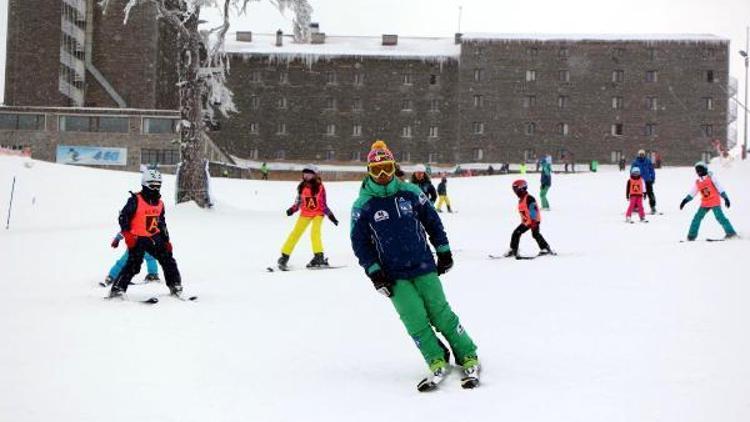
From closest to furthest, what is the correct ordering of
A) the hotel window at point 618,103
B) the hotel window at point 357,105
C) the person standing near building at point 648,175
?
the person standing near building at point 648,175 → the hotel window at point 618,103 → the hotel window at point 357,105

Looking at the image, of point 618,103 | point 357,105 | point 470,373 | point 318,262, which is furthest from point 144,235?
point 618,103

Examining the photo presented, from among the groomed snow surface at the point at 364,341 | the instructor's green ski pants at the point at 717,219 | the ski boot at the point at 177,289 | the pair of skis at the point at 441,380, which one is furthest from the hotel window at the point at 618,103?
the pair of skis at the point at 441,380

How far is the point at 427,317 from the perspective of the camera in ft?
18.2

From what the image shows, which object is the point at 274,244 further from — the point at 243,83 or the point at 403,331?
the point at 243,83

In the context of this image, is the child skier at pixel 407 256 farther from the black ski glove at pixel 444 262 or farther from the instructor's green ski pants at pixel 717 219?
the instructor's green ski pants at pixel 717 219

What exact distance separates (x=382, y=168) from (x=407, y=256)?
69 centimetres

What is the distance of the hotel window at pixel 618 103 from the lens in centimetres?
6625

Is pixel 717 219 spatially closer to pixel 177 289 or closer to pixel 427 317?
pixel 177 289

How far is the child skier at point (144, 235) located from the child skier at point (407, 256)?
4.12 meters

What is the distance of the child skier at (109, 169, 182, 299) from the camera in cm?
885

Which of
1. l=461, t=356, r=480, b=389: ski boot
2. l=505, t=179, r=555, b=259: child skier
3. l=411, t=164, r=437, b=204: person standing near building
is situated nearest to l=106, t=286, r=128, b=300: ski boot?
l=461, t=356, r=480, b=389: ski boot

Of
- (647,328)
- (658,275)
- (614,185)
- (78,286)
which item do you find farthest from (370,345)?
(614,185)

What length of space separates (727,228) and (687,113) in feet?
184

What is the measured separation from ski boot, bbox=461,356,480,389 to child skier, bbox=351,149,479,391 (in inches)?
0.4
